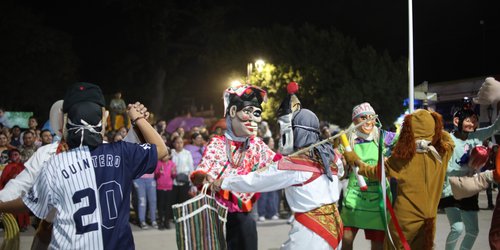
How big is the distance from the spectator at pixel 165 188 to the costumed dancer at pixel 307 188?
259 inches

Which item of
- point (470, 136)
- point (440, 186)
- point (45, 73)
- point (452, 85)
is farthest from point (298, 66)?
point (440, 186)

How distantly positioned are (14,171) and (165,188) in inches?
113

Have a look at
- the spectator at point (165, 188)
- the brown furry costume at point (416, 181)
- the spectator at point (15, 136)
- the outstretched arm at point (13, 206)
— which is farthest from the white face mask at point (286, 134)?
the spectator at point (15, 136)

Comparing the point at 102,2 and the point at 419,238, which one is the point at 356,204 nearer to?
the point at 419,238

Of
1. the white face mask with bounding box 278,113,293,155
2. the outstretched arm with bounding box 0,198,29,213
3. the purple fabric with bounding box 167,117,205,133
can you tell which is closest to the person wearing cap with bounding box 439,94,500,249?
the white face mask with bounding box 278,113,293,155

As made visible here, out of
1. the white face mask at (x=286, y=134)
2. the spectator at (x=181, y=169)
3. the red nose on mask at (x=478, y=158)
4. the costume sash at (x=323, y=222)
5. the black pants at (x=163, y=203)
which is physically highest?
the white face mask at (x=286, y=134)

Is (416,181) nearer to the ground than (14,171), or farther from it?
farther from it

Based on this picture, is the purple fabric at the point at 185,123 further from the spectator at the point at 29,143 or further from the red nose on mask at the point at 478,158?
the red nose on mask at the point at 478,158

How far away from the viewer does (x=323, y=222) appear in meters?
4.32

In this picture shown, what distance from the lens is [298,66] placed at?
29609mm

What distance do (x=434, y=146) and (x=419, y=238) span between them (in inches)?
34.7

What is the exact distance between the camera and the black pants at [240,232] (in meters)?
4.83

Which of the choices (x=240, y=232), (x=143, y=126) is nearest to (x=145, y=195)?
(x=240, y=232)

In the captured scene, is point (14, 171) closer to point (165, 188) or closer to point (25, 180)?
point (165, 188)
